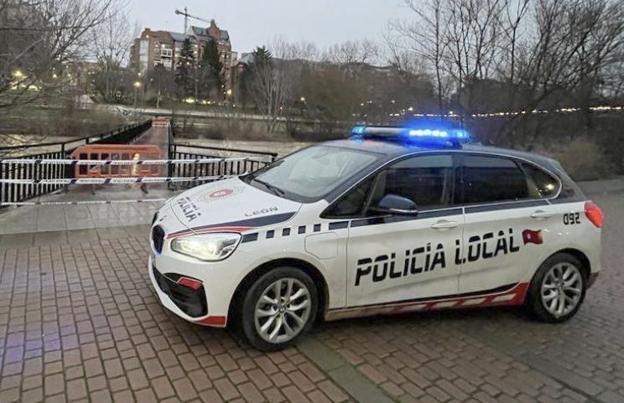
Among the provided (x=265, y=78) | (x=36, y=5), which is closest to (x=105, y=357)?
(x=36, y=5)

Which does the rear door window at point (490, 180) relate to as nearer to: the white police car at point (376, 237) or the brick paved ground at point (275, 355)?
the white police car at point (376, 237)

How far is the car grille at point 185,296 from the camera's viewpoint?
3124mm

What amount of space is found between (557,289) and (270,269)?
2690 mm

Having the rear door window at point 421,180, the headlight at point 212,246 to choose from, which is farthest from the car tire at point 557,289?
the headlight at point 212,246

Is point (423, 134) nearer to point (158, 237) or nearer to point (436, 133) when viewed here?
point (436, 133)

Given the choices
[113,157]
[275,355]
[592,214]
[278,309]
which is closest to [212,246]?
[278,309]

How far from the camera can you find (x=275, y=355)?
128 inches

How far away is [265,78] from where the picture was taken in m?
57.8

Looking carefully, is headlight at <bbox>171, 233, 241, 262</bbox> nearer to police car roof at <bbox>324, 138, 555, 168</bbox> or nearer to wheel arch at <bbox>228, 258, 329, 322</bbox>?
wheel arch at <bbox>228, 258, 329, 322</bbox>

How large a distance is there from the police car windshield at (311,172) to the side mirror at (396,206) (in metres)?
0.34

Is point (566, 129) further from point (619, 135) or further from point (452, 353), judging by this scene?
point (452, 353)

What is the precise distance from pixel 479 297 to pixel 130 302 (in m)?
3.00

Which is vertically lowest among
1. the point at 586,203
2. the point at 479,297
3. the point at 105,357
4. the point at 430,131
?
the point at 105,357

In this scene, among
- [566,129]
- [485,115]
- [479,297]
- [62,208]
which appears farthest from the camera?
[566,129]
